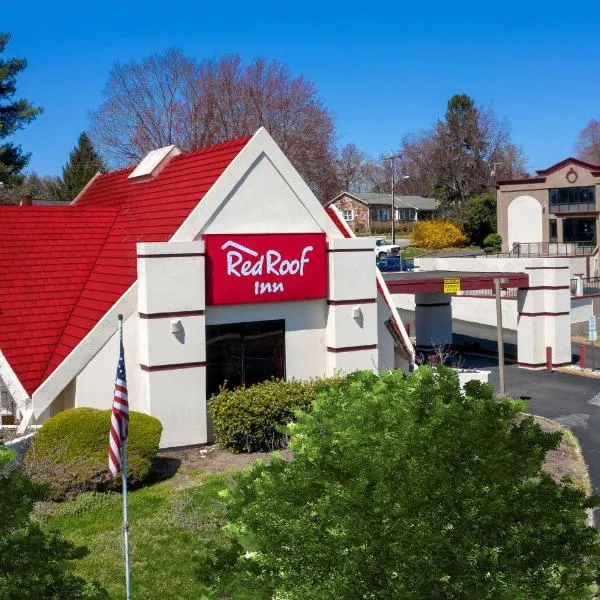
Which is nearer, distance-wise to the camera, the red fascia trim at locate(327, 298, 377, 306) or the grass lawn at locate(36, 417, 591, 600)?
the grass lawn at locate(36, 417, 591, 600)

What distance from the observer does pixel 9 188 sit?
4694cm

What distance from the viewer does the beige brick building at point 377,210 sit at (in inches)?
3590

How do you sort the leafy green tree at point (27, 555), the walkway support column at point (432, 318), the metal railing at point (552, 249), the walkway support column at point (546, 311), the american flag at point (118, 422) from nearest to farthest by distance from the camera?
the leafy green tree at point (27, 555)
the american flag at point (118, 422)
the walkway support column at point (546, 311)
the walkway support column at point (432, 318)
the metal railing at point (552, 249)

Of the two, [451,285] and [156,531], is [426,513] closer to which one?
[156,531]

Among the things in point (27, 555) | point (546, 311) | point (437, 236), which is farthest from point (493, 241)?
point (27, 555)

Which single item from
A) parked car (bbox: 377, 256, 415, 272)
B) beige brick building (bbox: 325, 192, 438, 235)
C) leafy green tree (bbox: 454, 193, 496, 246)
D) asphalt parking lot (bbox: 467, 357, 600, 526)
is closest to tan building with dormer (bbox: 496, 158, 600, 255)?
leafy green tree (bbox: 454, 193, 496, 246)

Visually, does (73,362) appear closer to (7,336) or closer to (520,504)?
(7,336)

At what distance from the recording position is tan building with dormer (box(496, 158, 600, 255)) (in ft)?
198

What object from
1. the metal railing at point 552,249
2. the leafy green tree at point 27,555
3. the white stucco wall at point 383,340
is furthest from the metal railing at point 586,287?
the leafy green tree at point 27,555

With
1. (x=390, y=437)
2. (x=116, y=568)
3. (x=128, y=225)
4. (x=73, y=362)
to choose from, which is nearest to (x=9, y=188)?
(x=128, y=225)

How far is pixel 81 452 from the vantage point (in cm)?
1370

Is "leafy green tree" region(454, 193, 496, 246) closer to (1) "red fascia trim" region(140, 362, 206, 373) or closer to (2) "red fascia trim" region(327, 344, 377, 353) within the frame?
(2) "red fascia trim" region(327, 344, 377, 353)

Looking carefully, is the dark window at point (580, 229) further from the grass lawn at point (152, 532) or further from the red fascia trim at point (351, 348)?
the grass lawn at point (152, 532)

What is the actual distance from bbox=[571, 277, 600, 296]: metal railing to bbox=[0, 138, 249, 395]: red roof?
98.5 feet
